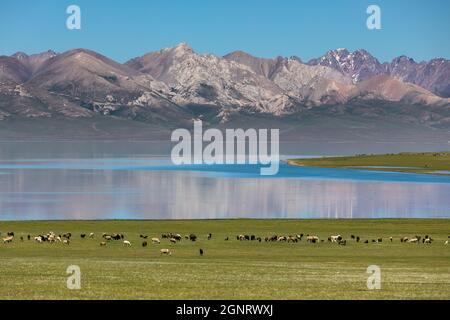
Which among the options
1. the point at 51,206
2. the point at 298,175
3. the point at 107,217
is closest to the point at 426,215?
the point at 107,217

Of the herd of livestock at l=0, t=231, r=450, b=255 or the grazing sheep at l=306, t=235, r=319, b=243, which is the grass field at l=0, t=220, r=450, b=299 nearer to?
the herd of livestock at l=0, t=231, r=450, b=255

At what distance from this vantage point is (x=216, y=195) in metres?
116

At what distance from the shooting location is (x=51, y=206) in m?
97.6

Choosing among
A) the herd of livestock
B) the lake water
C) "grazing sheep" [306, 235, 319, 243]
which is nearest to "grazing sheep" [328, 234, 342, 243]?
the herd of livestock

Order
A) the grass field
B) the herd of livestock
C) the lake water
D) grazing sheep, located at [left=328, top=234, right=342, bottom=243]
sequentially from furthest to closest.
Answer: the lake water, grazing sheep, located at [left=328, top=234, right=342, bottom=243], the herd of livestock, the grass field

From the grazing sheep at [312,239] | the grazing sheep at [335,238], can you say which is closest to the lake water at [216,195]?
the grazing sheep at [335,238]

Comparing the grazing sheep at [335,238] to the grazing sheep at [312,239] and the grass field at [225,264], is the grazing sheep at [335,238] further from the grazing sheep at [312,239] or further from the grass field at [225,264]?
the grazing sheep at [312,239]

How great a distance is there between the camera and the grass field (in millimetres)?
29906

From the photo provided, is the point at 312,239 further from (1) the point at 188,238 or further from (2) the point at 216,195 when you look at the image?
(2) the point at 216,195

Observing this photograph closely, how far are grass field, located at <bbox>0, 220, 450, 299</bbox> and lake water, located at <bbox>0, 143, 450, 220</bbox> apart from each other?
44.6 feet

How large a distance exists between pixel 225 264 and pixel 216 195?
72.4 metres

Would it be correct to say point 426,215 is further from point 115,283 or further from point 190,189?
point 115,283

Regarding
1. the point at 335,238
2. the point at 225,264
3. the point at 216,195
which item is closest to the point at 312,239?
the point at 335,238

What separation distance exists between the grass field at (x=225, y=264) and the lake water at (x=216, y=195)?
13.6 meters
